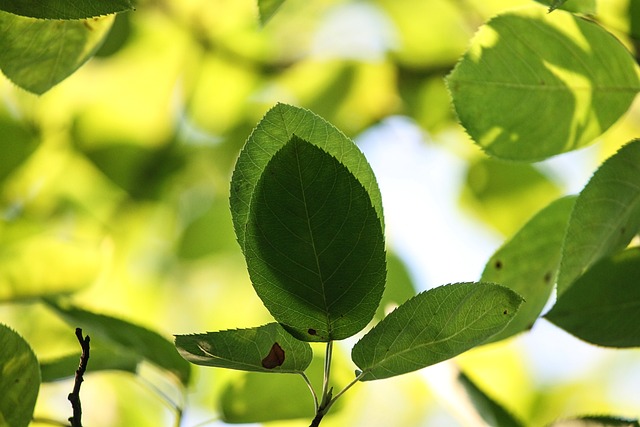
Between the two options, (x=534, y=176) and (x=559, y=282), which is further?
(x=534, y=176)

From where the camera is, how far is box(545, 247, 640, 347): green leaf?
68 centimetres

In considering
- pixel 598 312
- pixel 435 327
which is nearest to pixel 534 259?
pixel 598 312

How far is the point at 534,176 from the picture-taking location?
4.47ft

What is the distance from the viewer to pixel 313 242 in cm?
53

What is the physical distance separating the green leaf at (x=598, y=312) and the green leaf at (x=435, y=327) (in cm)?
18

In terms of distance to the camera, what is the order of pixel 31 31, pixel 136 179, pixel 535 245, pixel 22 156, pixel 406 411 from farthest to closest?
pixel 406 411, pixel 136 179, pixel 22 156, pixel 535 245, pixel 31 31

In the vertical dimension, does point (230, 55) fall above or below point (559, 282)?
below

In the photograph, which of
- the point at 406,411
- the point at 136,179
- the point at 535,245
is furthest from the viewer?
the point at 406,411

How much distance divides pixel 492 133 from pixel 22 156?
0.89 m

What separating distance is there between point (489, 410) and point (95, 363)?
44cm

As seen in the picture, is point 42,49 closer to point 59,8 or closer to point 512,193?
point 59,8

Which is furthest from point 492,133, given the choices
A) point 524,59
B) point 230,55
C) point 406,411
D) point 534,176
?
point 406,411

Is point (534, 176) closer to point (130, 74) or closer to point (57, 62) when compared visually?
point (130, 74)

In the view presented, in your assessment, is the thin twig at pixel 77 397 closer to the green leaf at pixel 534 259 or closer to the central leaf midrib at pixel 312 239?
the central leaf midrib at pixel 312 239
